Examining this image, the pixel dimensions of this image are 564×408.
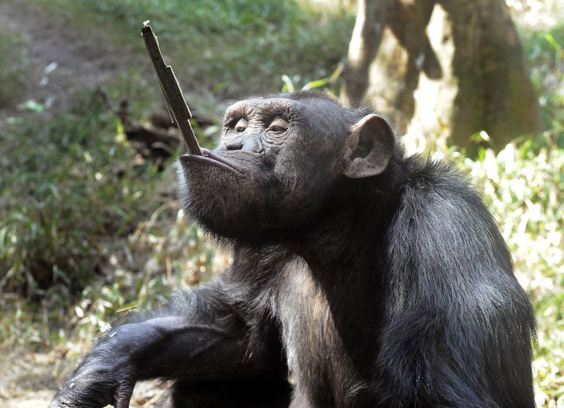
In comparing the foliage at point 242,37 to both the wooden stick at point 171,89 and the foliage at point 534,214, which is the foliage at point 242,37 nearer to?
the foliage at point 534,214

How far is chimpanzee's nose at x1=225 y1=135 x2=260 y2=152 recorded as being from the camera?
4.67 metres

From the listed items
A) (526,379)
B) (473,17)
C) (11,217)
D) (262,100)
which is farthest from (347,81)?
(526,379)

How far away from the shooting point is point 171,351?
17.5ft

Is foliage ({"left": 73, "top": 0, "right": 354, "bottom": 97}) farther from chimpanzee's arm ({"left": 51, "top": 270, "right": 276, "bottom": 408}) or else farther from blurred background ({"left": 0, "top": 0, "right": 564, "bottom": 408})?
chimpanzee's arm ({"left": 51, "top": 270, "right": 276, "bottom": 408})

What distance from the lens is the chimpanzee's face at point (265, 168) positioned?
4.45m

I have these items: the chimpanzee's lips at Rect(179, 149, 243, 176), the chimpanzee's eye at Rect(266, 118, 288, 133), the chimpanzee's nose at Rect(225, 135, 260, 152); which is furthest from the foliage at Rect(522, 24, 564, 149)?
the chimpanzee's lips at Rect(179, 149, 243, 176)

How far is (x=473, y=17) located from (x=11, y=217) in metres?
5.55

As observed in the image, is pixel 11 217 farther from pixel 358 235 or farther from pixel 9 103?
pixel 358 235

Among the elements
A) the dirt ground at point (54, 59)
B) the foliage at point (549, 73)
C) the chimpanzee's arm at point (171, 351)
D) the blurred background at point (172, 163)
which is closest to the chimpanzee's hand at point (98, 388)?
the chimpanzee's arm at point (171, 351)

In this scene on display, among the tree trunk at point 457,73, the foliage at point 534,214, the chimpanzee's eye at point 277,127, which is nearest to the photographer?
the chimpanzee's eye at point 277,127

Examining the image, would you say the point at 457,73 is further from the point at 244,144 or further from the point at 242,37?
the point at 242,37

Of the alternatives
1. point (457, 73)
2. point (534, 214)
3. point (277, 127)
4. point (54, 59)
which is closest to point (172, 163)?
point (457, 73)

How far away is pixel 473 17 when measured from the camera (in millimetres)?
9031

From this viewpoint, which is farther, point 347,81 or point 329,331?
point 347,81
